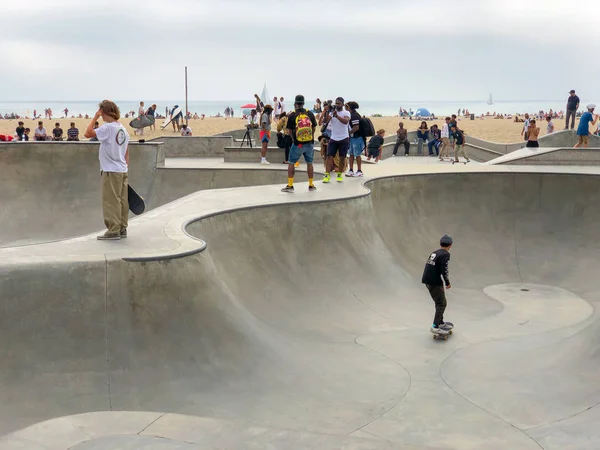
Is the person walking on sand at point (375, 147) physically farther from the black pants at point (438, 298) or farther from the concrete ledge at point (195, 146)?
the black pants at point (438, 298)

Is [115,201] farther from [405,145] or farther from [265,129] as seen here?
[405,145]

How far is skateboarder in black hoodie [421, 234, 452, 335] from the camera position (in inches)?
352

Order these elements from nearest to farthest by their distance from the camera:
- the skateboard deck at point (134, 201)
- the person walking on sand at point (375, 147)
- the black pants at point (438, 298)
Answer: the skateboard deck at point (134, 201) → the black pants at point (438, 298) → the person walking on sand at point (375, 147)

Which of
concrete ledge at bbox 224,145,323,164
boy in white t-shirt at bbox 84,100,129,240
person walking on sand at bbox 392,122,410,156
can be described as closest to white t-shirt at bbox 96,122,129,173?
boy in white t-shirt at bbox 84,100,129,240

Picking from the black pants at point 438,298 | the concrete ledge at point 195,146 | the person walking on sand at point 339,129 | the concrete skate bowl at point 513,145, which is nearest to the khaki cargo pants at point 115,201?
the black pants at point 438,298

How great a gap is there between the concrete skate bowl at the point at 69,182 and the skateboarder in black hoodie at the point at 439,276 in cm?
920

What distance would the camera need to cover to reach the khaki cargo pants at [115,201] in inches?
311

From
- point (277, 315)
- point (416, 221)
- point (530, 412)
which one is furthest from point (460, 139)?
point (530, 412)

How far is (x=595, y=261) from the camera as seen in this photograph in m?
12.9

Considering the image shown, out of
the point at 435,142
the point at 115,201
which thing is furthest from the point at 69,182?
the point at 435,142

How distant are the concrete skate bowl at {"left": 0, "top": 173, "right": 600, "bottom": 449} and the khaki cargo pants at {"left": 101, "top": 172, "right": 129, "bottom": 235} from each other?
1.28 metres

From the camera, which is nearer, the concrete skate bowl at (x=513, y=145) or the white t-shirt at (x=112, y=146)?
the white t-shirt at (x=112, y=146)

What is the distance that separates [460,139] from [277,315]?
15.3m

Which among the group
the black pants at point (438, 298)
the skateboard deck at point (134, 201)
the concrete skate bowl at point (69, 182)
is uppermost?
the skateboard deck at point (134, 201)
